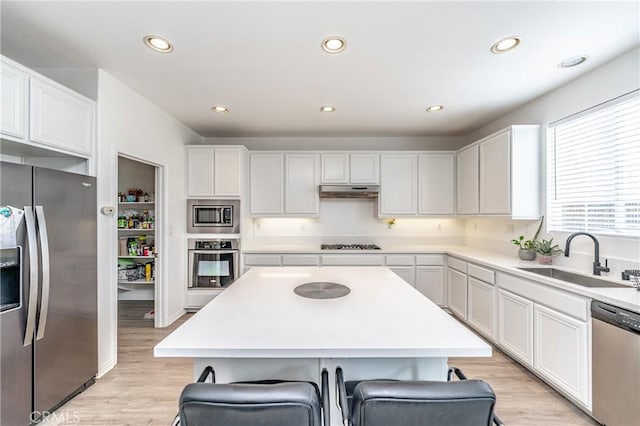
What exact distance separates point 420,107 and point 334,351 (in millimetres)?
2880

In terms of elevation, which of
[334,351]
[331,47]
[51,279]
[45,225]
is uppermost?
[331,47]

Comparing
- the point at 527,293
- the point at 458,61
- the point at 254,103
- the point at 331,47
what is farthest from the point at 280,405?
the point at 254,103

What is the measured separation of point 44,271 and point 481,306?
3.72m

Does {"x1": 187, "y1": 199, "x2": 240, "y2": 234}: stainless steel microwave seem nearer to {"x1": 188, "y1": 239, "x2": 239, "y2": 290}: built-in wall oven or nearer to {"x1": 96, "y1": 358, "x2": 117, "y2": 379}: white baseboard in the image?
{"x1": 188, "y1": 239, "x2": 239, "y2": 290}: built-in wall oven

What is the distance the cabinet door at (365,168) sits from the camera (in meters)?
4.09

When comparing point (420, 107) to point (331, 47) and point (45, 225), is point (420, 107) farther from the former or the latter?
point (45, 225)

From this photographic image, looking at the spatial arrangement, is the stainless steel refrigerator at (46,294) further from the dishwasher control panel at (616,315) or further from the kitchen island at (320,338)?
the dishwasher control panel at (616,315)

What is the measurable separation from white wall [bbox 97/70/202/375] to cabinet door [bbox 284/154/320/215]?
1473 mm

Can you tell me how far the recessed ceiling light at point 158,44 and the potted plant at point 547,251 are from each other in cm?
365

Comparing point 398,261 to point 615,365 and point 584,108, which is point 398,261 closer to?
point 615,365

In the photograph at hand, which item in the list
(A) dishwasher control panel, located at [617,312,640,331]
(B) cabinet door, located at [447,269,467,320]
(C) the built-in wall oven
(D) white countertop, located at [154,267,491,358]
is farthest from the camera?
(C) the built-in wall oven

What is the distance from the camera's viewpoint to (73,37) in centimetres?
186

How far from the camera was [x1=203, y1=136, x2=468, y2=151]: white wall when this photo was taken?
14.4 ft
